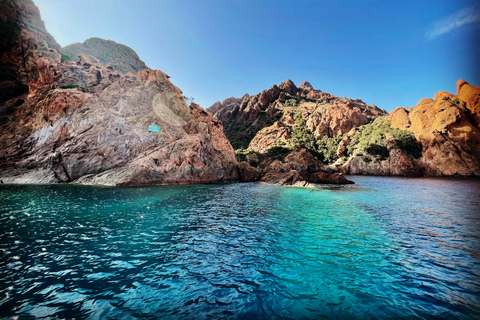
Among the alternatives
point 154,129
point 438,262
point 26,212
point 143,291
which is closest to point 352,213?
point 438,262

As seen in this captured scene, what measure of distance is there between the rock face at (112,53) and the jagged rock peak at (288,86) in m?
98.3

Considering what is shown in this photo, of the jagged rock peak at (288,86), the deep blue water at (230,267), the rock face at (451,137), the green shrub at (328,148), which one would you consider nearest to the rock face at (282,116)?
the jagged rock peak at (288,86)

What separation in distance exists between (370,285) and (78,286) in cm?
846

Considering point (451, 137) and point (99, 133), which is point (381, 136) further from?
point (99, 133)

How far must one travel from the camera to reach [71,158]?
29.1m

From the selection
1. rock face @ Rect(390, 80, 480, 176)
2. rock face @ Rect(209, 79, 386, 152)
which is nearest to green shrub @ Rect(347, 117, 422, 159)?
rock face @ Rect(390, 80, 480, 176)

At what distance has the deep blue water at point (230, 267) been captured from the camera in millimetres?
4910

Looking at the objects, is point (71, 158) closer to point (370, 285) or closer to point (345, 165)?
point (370, 285)

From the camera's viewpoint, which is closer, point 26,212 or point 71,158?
point 26,212

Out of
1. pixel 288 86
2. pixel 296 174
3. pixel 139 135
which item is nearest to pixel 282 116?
pixel 288 86

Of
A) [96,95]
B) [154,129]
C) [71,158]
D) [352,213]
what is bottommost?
[352,213]

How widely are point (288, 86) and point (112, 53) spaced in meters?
115

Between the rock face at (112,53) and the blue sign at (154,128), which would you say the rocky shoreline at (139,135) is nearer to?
the blue sign at (154,128)

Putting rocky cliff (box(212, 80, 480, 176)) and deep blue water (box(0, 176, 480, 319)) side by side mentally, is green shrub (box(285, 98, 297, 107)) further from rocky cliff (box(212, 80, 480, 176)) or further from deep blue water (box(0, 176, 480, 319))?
deep blue water (box(0, 176, 480, 319))
